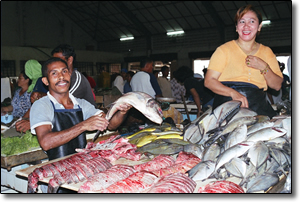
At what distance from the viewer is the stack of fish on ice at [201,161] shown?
1930 mm

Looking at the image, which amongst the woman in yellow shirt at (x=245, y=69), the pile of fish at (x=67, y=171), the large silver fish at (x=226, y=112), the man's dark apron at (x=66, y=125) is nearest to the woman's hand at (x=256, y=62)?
the woman in yellow shirt at (x=245, y=69)

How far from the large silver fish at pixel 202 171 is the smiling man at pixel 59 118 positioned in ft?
3.65

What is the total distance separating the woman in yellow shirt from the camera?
2836mm

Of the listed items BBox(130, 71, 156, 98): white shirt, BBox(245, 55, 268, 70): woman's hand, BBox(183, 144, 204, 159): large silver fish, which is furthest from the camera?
BBox(130, 71, 156, 98): white shirt

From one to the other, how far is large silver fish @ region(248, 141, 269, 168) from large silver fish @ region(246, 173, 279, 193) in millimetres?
94

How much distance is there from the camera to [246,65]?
2936 mm

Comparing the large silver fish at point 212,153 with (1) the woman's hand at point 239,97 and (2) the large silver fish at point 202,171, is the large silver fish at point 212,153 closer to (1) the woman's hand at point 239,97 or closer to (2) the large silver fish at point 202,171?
(2) the large silver fish at point 202,171

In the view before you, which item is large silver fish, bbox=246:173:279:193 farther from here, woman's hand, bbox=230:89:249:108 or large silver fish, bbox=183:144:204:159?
woman's hand, bbox=230:89:249:108

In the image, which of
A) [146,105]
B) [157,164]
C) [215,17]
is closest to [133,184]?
[157,164]

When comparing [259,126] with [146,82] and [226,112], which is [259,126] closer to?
[226,112]

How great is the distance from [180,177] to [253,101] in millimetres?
1410

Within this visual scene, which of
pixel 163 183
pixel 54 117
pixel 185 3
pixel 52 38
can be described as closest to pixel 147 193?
pixel 163 183

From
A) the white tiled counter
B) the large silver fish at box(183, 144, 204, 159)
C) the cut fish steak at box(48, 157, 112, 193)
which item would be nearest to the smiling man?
the cut fish steak at box(48, 157, 112, 193)

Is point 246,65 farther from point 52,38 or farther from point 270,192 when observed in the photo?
point 52,38
